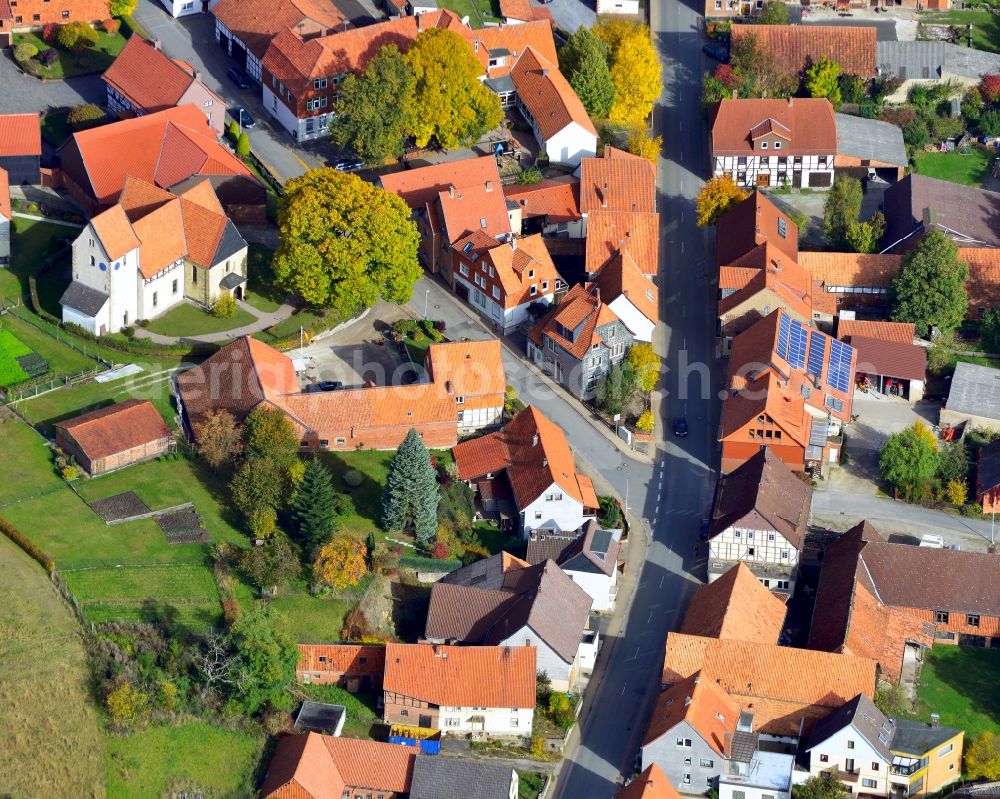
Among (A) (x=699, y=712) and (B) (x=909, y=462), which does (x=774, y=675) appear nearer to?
(A) (x=699, y=712)

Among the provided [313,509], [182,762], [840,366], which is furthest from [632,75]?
[182,762]

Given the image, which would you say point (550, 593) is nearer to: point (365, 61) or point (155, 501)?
point (155, 501)

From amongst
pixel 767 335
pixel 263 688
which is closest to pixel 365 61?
pixel 767 335

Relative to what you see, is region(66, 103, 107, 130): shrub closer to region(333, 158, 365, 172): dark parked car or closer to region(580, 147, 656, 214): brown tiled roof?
region(333, 158, 365, 172): dark parked car

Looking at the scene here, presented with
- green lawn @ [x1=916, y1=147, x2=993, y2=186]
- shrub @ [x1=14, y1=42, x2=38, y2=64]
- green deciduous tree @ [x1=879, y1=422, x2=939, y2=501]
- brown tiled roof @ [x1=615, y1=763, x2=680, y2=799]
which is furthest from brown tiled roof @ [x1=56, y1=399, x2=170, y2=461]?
green lawn @ [x1=916, y1=147, x2=993, y2=186]

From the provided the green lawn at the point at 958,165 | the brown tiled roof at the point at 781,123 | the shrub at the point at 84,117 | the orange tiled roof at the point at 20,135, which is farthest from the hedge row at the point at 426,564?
the green lawn at the point at 958,165

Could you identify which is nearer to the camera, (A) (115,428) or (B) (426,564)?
(B) (426,564)

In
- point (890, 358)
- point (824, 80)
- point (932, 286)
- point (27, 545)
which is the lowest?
point (890, 358)
